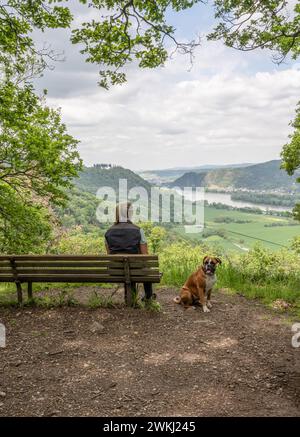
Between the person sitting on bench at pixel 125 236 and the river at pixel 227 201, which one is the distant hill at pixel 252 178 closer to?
the river at pixel 227 201

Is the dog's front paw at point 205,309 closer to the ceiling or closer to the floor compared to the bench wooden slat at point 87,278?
closer to the floor

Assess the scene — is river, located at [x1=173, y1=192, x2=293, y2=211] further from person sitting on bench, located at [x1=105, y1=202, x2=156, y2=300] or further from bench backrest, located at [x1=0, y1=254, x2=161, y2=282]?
bench backrest, located at [x1=0, y1=254, x2=161, y2=282]

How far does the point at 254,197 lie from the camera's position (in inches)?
6176

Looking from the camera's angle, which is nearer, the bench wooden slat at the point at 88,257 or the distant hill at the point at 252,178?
the bench wooden slat at the point at 88,257

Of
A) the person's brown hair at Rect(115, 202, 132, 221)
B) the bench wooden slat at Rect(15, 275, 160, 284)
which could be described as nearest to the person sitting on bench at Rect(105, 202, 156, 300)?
the person's brown hair at Rect(115, 202, 132, 221)

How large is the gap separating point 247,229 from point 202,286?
90440 millimetres

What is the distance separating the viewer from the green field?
69125 mm

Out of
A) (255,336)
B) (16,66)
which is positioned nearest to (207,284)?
(255,336)

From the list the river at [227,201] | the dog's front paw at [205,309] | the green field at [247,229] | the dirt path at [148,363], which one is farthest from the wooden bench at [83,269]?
the river at [227,201]

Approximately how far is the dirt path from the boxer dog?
26cm

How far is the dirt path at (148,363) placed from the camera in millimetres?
3674

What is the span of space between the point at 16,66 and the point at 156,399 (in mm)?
8033

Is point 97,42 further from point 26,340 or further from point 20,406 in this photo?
point 20,406

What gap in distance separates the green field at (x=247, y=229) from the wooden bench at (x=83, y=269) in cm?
5855
